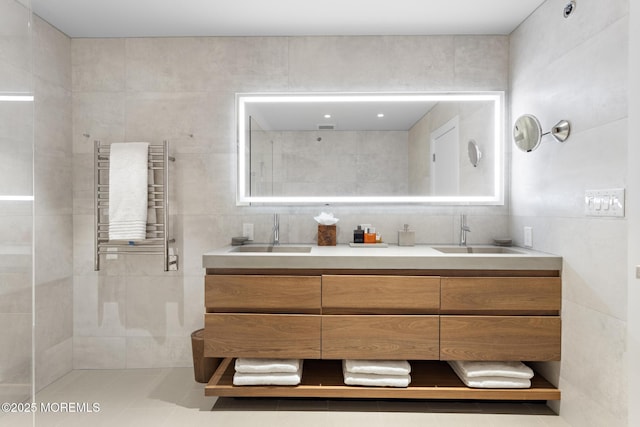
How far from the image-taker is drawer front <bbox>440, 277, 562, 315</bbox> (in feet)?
7.34

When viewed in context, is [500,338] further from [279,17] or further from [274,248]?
[279,17]

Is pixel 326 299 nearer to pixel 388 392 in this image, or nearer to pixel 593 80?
pixel 388 392

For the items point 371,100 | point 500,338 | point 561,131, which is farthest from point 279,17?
point 500,338

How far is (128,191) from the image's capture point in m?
2.73

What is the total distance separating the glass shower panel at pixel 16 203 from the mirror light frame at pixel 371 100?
1.53 m

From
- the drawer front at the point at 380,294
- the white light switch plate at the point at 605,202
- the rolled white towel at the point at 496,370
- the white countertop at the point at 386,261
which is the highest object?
the white light switch plate at the point at 605,202

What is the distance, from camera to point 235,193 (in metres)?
2.94

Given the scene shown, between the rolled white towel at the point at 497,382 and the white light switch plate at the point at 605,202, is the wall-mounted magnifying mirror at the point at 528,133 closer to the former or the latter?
the white light switch plate at the point at 605,202

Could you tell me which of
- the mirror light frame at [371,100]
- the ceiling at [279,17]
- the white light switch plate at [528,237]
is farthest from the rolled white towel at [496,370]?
the ceiling at [279,17]

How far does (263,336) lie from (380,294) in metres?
0.69

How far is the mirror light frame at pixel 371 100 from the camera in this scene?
2850mm

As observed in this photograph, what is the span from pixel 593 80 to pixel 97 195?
2970 millimetres

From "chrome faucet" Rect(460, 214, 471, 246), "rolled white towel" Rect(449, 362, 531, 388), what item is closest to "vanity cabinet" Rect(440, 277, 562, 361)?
"rolled white towel" Rect(449, 362, 531, 388)

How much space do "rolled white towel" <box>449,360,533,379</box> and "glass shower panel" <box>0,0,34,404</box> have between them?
2.04 meters
